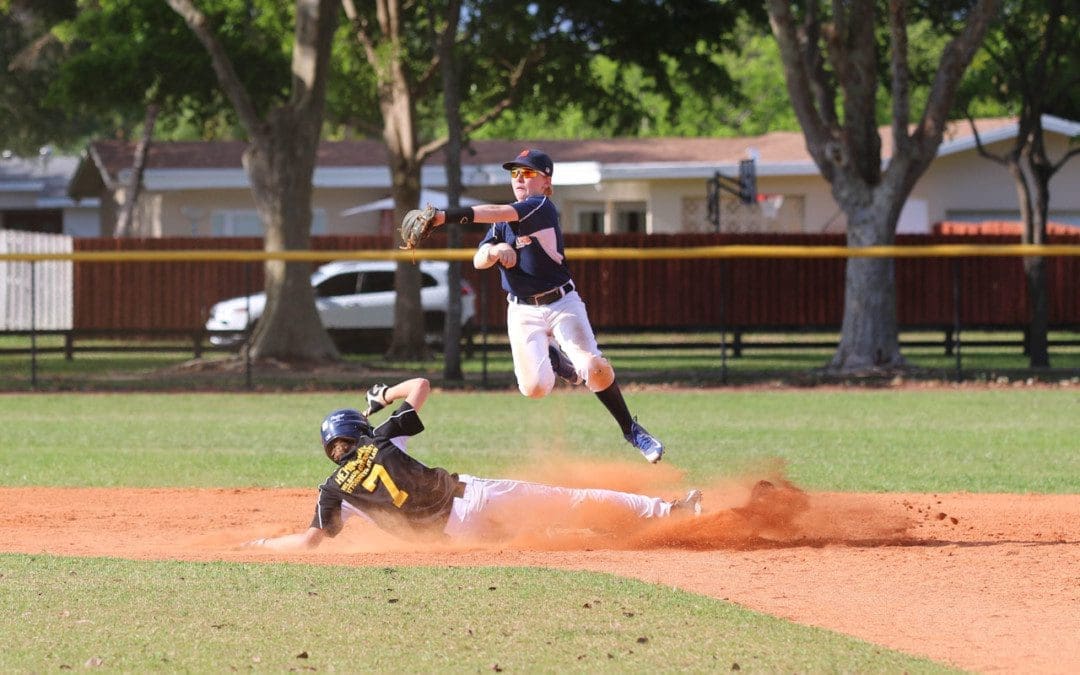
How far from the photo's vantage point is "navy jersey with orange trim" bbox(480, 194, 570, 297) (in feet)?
30.6

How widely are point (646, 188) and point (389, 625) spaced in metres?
33.4

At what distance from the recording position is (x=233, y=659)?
602 centimetres

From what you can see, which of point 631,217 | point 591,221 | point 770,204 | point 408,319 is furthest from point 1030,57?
point 408,319

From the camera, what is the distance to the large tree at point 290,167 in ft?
80.1

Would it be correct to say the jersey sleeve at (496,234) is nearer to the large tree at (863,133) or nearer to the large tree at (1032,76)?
the large tree at (863,133)

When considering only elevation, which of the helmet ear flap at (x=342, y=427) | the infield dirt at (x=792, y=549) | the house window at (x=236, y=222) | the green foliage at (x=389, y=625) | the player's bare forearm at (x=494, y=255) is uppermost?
the house window at (x=236, y=222)

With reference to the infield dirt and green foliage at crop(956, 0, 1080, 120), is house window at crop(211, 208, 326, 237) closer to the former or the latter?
green foliage at crop(956, 0, 1080, 120)

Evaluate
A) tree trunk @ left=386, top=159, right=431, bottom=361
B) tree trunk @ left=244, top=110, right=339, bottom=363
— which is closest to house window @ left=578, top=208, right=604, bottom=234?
tree trunk @ left=386, top=159, right=431, bottom=361

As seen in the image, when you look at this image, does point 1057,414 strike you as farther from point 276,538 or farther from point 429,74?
point 429,74

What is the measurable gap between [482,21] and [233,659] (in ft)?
76.7

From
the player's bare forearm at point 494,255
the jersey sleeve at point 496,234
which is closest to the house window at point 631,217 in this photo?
the jersey sleeve at point 496,234

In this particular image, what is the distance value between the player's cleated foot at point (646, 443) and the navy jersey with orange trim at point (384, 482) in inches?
56.7

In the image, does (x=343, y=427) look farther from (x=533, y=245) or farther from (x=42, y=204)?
(x=42, y=204)

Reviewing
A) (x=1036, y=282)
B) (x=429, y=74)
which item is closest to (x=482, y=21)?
(x=429, y=74)
